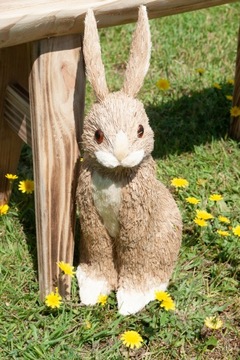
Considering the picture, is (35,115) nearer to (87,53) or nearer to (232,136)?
(87,53)

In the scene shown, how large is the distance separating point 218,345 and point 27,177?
1224 mm

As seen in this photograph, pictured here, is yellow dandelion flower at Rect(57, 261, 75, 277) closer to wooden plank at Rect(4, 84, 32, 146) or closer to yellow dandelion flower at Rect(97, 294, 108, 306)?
yellow dandelion flower at Rect(97, 294, 108, 306)

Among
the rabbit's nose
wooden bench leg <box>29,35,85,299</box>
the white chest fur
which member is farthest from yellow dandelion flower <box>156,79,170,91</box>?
the rabbit's nose

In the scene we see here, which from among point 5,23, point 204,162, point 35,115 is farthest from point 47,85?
point 204,162

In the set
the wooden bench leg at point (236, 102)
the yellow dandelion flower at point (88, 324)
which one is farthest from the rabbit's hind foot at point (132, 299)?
the wooden bench leg at point (236, 102)

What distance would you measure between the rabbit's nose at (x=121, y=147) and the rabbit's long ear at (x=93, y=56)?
184 mm

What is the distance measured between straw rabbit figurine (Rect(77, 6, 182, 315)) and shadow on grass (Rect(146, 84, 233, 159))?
93cm

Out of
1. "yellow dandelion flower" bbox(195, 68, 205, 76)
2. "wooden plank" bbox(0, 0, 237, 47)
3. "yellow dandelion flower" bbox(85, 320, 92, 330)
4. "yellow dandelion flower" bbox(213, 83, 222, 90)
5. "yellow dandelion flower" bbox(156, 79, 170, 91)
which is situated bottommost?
"yellow dandelion flower" bbox(85, 320, 92, 330)

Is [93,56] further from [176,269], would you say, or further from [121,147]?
[176,269]

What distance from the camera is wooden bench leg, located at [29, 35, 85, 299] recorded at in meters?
2.07

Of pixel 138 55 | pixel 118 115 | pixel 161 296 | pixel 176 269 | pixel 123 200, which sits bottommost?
pixel 176 269

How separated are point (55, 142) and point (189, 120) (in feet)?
4.67

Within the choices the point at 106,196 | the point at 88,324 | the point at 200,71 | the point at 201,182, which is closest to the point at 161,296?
the point at 88,324

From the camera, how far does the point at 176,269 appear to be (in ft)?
8.25
